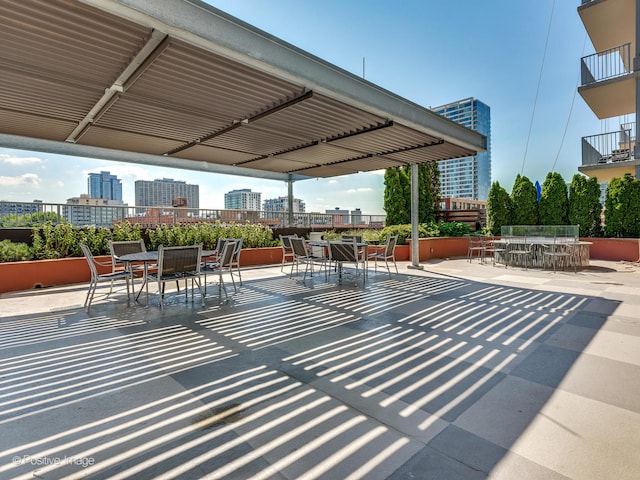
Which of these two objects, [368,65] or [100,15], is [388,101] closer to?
[368,65]

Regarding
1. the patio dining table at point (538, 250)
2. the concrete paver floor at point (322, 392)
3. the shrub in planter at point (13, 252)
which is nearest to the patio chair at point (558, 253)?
the patio dining table at point (538, 250)

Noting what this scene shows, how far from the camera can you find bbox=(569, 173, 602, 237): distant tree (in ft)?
37.9

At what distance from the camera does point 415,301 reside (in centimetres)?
529

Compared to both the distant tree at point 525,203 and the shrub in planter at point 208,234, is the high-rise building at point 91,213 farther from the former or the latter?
the distant tree at point 525,203

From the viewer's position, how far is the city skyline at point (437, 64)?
8.11 metres

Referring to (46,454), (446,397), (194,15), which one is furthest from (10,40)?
(446,397)

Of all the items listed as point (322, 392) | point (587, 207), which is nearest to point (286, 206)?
point (587, 207)

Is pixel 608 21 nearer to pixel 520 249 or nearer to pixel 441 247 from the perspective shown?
pixel 520 249

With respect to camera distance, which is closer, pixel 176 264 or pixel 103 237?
pixel 176 264

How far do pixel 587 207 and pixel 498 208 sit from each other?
106 inches

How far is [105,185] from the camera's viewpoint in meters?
18.7

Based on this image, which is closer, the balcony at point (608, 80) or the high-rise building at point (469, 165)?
the balcony at point (608, 80)

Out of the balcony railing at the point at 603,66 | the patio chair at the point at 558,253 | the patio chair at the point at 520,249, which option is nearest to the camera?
the patio chair at the point at 558,253

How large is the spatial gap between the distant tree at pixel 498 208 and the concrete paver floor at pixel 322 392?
26.5 feet
